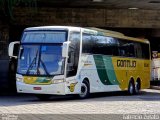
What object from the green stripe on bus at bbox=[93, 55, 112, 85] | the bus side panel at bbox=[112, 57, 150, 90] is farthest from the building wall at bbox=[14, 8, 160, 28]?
the green stripe on bus at bbox=[93, 55, 112, 85]

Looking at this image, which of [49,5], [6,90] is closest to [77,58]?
[6,90]

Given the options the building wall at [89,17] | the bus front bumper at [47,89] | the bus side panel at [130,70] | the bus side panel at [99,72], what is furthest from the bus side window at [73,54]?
the building wall at [89,17]

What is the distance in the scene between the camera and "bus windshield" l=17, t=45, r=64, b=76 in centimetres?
2044

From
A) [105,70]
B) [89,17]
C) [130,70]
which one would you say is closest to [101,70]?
[105,70]

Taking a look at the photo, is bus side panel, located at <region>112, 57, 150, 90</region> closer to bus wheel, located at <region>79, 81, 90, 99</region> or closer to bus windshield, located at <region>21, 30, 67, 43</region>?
bus wheel, located at <region>79, 81, 90, 99</region>

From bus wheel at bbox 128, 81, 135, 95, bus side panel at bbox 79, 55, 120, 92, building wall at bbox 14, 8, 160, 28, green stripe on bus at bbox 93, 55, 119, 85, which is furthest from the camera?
building wall at bbox 14, 8, 160, 28

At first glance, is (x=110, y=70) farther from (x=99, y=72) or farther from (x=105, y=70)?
(x=99, y=72)

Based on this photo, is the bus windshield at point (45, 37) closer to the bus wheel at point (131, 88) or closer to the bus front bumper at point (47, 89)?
the bus front bumper at point (47, 89)

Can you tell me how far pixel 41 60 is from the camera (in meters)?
20.7

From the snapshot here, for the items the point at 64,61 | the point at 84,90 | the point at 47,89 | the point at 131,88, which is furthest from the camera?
the point at 131,88

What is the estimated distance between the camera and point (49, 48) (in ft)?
68.2

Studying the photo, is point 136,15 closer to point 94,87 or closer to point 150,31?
point 150,31

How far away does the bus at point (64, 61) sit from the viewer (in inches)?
804

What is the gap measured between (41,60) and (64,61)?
1083mm
